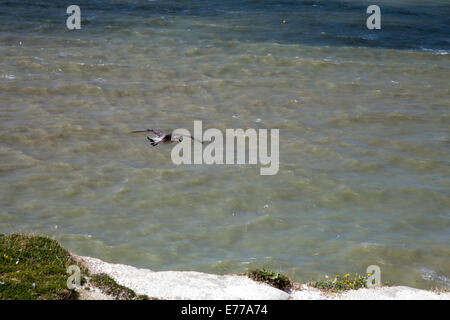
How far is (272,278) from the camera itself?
10625 mm

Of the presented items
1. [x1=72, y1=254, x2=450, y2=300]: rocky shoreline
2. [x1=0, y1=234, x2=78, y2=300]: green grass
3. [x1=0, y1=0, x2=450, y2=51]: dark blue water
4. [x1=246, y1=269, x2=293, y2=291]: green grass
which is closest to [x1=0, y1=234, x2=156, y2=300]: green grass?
[x1=0, y1=234, x2=78, y2=300]: green grass

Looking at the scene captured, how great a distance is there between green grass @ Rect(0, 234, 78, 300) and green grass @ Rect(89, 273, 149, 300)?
52 cm

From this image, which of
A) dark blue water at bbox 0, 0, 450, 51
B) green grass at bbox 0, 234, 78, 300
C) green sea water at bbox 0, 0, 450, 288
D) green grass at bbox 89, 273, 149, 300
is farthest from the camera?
dark blue water at bbox 0, 0, 450, 51

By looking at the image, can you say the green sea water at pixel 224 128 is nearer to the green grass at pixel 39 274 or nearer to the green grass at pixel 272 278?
the green grass at pixel 272 278

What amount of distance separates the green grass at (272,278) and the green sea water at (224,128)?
2.39 m

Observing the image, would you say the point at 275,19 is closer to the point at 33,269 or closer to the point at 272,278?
the point at 272,278

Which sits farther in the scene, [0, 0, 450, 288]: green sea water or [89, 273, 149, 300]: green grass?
[0, 0, 450, 288]: green sea water

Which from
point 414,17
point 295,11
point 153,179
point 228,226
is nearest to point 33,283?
point 228,226

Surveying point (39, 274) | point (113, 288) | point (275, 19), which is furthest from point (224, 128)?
point (275, 19)

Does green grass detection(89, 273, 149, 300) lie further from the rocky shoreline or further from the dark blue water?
the dark blue water

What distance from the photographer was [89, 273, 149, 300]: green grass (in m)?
9.55

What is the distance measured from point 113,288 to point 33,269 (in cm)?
144

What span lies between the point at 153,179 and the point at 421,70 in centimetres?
1748

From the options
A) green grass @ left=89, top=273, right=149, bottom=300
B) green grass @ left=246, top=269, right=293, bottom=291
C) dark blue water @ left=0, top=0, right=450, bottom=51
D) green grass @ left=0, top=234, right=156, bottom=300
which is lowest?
green grass @ left=246, top=269, right=293, bottom=291
